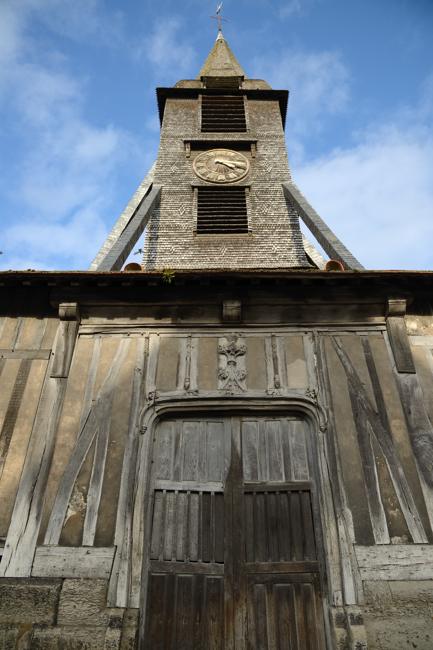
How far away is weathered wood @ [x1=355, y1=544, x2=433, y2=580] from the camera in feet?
15.4

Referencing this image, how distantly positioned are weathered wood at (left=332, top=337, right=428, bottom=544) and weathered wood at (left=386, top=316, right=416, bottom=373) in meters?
0.56

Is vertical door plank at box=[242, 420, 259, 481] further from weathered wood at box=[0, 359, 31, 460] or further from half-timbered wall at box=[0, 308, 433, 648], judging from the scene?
weathered wood at box=[0, 359, 31, 460]

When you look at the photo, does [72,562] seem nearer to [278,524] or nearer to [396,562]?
[278,524]

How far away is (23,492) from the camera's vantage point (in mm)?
5223

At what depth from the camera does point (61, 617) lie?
14.7 ft

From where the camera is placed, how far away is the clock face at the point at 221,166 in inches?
479

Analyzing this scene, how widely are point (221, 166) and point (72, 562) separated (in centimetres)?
990

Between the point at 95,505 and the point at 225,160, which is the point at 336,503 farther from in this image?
the point at 225,160

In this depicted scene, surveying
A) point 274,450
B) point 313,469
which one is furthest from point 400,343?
point 274,450

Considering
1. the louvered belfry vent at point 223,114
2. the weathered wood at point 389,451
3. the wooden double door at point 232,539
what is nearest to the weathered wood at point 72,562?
the wooden double door at point 232,539

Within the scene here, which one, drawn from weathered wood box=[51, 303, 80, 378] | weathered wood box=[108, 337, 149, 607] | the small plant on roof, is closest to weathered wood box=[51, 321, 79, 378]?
weathered wood box=[51, 303, 80, 378]

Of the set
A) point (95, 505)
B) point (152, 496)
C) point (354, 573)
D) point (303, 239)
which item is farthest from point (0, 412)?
point (303, 239)

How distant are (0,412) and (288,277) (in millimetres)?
3674

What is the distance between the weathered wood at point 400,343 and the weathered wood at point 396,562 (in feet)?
6.64
